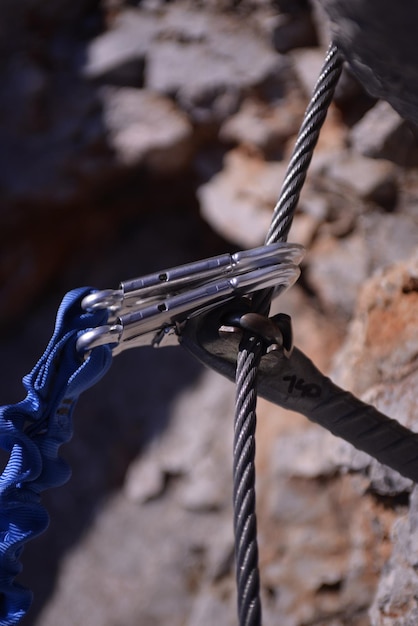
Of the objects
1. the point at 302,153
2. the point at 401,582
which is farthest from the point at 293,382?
the point at 401,582

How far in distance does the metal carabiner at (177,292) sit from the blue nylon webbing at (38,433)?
16 mm

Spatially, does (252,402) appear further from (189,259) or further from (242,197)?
(189,259)

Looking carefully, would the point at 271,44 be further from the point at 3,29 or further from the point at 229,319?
the point at 229,319

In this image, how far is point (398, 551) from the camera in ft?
2.53

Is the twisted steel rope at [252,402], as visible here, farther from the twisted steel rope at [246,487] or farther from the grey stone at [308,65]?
the grey stone at [308,65]

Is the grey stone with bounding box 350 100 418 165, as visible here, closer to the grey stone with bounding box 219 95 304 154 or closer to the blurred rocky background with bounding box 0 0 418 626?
the blurred rocky background with bounding box 0 0 418 626

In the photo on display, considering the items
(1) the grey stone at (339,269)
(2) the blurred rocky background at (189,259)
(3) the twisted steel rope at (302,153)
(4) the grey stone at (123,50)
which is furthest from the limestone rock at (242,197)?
(3) the twisted steel rope at (302,153)

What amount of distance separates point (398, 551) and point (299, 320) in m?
0.51

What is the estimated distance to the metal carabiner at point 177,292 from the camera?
542 mm

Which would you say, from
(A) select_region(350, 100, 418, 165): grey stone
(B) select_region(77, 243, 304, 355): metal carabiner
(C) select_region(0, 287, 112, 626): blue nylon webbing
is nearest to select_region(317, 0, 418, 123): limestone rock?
(B) select_region(77, 243, 304, 355): metal carabiner

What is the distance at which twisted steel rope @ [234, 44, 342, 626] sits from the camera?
0.47m

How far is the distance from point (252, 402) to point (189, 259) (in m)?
0.94

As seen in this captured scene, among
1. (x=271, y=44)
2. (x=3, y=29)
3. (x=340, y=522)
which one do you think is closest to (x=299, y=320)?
(x=340, y=522)

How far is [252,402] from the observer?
51cm
